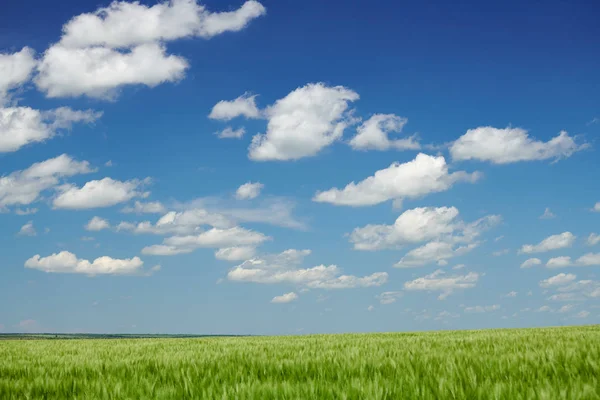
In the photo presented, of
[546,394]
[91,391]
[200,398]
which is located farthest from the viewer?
[91,391]

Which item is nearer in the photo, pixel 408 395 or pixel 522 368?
pixel 408 395

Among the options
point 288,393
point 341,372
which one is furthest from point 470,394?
point 341,372

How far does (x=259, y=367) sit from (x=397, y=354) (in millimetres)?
2263

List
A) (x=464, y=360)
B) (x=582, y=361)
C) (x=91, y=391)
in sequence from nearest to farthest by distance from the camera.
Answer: (x=91, y=391)
(x=582, y=361)
(x=464, y=360)

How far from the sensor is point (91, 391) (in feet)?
15.9

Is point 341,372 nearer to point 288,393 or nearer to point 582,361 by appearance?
point 288,393

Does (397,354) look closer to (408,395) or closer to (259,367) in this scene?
(259,367)

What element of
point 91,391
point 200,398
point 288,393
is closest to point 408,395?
point 288,393

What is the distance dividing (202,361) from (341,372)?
257 cm

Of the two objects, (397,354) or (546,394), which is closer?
(546,394)

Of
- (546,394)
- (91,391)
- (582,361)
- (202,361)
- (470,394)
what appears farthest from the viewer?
(202,361)

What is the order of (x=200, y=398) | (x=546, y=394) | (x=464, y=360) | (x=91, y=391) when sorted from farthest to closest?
(x=464, y=360) → (x=91, y=391) → (x=200, y=398) → (x=546, y=394)

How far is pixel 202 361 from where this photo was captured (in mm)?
7176

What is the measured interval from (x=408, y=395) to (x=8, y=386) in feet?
14.1
